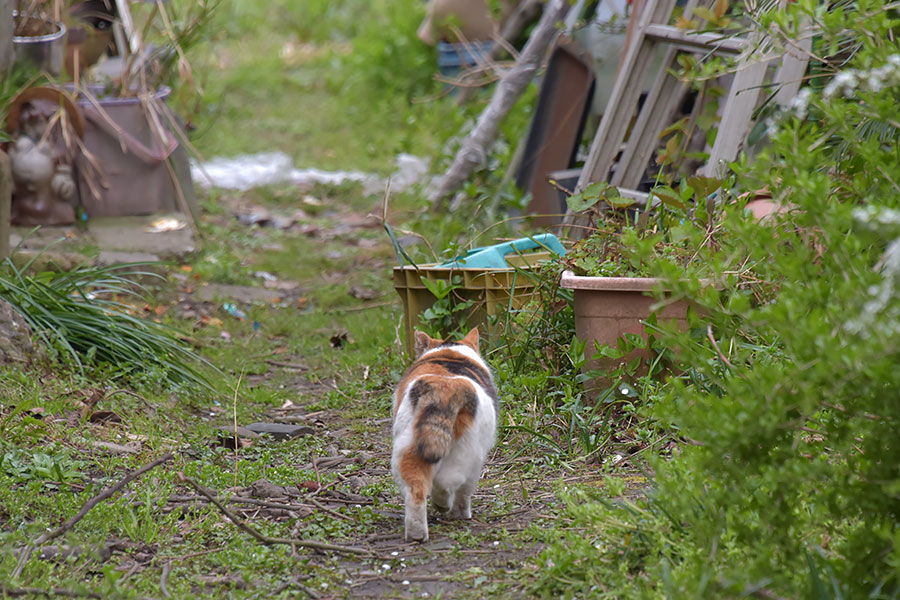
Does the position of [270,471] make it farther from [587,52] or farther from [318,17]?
[318,17]

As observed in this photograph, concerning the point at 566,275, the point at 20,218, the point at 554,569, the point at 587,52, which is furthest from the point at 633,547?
the point at 20,218

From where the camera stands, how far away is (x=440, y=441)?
2.74 metres

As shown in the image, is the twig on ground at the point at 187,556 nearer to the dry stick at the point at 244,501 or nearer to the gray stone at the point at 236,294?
the dry stick at the point at 244,501

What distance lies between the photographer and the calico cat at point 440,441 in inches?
109

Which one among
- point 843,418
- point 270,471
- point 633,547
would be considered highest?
point 843,418

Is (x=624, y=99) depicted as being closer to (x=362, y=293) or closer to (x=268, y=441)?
(x=362, y=293)

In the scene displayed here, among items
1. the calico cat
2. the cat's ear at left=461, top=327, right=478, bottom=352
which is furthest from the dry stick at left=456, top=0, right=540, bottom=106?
the calico cat

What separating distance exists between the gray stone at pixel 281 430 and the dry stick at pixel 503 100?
10.8ft

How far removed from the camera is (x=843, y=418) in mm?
2107

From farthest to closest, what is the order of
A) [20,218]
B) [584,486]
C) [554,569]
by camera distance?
[20,218] → [584,486] → [554,569]

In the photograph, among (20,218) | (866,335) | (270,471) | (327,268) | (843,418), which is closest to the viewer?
(866,335)

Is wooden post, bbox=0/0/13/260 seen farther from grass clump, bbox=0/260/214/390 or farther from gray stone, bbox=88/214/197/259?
gray stone, bbox=88/214/197/259

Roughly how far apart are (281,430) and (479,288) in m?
1.06

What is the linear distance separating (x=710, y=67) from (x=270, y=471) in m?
2.07
